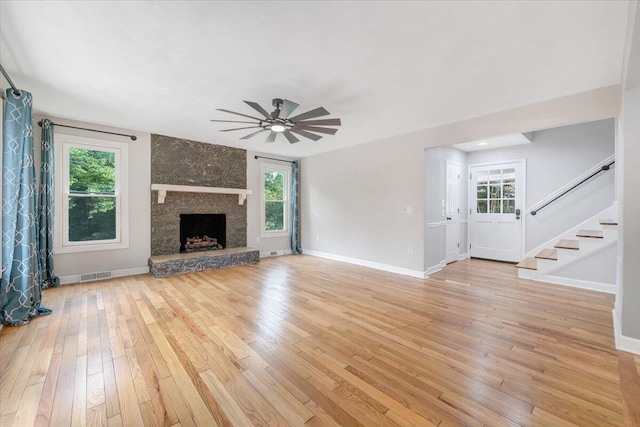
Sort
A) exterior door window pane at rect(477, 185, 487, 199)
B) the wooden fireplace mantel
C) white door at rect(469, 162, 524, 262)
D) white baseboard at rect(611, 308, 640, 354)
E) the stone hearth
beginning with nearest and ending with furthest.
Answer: white baseboard at rect(611, 308, 640, 354), the stone hearth, the wooden fireplace mantel, white door at rect(469, 162, 524, 262), exterior door window pane at rect(477, 185, 487, 199)

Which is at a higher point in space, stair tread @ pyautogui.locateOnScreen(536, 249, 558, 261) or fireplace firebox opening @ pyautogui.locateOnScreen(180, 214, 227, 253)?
fireplace firebox opening @ pyautogui.locateOnScreen(180, 214, 227, 253)

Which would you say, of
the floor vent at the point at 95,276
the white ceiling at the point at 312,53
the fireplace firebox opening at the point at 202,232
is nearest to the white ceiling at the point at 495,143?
the white ceiling at the point at 312,53

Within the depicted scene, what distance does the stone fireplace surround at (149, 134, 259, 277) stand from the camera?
4961 millimetres

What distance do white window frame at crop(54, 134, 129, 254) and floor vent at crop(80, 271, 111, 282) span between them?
1.30 ft

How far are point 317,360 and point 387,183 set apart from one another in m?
3.69

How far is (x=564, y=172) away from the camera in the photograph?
4902mm

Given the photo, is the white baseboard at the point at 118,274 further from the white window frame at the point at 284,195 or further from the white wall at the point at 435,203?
the white wall at the point at 435,203

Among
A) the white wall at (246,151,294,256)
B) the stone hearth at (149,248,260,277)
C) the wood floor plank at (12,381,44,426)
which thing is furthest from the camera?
the white wall at (246,151,294,256)

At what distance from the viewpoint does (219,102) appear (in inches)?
130

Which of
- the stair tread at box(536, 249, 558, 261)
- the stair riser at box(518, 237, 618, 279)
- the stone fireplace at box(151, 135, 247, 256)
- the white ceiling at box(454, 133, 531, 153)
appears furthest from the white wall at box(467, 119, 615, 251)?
the stone fireplace at box(151, 135, 247, 256)

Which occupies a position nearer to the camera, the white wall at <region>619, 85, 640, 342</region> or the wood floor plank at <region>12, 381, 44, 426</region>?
the wood floor plank at <region>12, 381, 44, 426</region>

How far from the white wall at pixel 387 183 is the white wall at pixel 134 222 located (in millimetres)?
3475

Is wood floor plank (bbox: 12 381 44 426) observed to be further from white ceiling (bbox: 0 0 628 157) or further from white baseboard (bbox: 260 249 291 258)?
white baseboard (bbox: 260 249 291 258)

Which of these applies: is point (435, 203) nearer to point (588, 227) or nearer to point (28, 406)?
point (588, 227)
